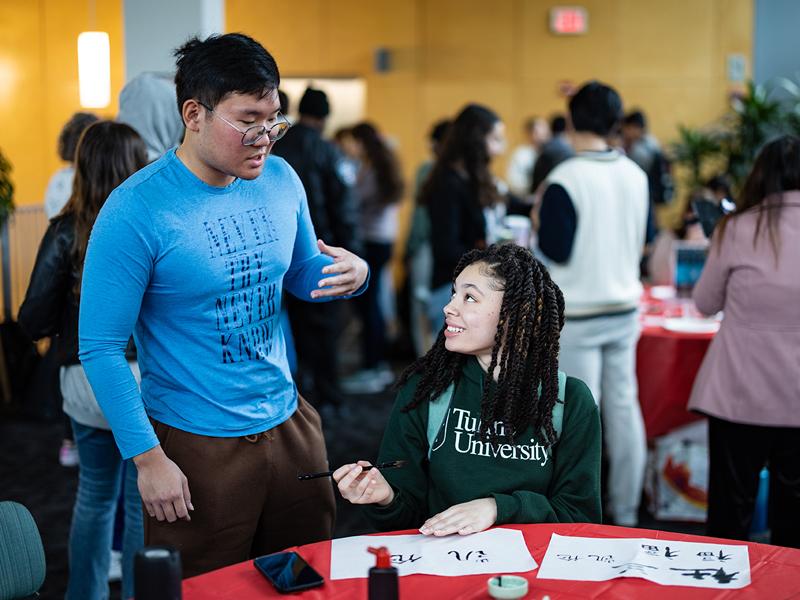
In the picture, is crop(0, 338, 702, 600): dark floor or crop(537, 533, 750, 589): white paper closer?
crop(537, 533, 750, 589): white paper

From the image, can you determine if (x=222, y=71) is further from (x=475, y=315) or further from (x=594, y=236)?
(x=594, y=236)

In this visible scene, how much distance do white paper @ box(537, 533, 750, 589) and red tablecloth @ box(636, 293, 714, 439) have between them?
215 centimetres

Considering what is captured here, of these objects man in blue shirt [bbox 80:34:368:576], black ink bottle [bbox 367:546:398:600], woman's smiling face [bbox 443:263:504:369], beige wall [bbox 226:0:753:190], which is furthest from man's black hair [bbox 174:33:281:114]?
beige wall [bbox 226:0:753:190]

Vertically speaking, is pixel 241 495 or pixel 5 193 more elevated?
pixel 5 193

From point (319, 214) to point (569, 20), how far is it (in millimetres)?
5225

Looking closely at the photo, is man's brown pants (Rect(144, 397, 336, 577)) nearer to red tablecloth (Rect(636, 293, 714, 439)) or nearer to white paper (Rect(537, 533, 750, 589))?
white paper (Rect(537, 533, 750, 589))

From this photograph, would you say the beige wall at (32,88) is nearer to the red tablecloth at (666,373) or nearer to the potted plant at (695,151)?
the red tablecloth at (666,373)

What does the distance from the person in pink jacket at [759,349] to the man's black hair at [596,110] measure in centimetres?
67

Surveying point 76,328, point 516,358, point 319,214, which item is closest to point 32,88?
point 319,214

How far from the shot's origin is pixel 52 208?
12.5 feet

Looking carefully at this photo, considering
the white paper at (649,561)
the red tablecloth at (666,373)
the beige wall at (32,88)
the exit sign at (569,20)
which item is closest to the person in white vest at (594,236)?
the red tablecloth at (666,373)

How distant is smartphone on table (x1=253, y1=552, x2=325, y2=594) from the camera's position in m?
1.69

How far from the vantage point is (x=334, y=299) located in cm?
286

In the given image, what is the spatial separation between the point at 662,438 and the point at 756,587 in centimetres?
247
